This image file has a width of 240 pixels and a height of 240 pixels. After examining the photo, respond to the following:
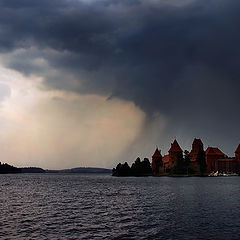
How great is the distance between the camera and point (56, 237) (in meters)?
27.9

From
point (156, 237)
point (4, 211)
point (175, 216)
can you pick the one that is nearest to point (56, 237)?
point (156, 237)

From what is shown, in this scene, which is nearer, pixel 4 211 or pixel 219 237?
pixel 219 237

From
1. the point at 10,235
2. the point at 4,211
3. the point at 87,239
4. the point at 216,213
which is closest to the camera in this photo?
the point at 87,239

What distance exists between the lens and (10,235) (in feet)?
95.6

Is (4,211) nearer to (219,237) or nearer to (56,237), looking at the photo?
(56,237)

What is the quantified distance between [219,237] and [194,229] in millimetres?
3682

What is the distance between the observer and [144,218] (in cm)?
3775

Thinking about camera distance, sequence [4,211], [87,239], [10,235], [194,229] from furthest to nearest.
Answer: [4,211] → [194,229] → [10,235] → [87,239]

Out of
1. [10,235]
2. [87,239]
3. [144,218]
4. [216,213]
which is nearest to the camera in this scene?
[87,239]

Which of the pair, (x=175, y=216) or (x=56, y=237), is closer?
(x=56, y=237)

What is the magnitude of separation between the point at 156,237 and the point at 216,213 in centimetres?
1574

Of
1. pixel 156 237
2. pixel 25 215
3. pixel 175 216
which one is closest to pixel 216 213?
pixel 175 216

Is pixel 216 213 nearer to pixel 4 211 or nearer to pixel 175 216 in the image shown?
pixel 175 216

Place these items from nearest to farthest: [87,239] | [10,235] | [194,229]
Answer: [87,239] < [10,235] < [194,229]
